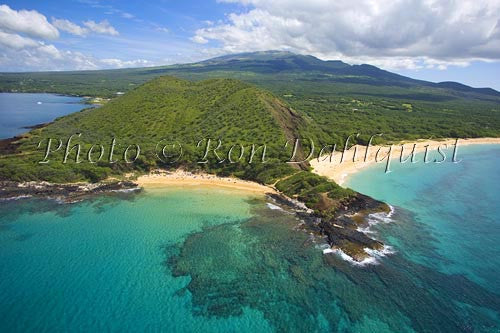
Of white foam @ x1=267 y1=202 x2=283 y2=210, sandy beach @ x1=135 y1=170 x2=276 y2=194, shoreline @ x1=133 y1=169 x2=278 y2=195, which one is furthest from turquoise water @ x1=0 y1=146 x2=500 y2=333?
sandy beach @ x1=135 y1=170 x2=276 y2=194

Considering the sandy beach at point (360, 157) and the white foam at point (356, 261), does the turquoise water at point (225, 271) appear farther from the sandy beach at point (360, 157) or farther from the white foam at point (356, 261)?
the sandy beach at point (360, 157)

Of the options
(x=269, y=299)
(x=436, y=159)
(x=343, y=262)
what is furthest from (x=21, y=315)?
(x=436, y=159)

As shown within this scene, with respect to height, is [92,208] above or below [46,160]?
below

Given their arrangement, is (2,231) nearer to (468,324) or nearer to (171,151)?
(171,151)

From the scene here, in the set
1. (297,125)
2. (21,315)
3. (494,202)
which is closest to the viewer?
(21,315)

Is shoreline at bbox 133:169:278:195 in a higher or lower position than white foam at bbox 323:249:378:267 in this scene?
higher

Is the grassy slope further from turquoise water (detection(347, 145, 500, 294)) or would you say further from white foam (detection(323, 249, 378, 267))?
white foam (detection(323, 249, 378, 267))

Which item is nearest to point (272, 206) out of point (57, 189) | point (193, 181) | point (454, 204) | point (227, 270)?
point (193, 181)
